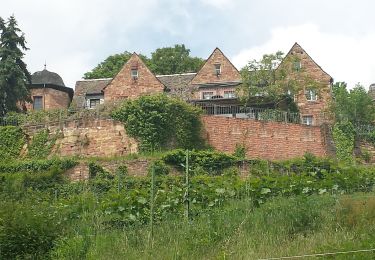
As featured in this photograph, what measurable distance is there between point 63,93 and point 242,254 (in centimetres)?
4014

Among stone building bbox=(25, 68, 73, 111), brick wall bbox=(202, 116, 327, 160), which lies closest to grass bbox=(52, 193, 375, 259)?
brick wall bbox=(202, 116, 327, 160)

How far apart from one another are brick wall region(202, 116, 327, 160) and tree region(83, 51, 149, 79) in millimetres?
25973

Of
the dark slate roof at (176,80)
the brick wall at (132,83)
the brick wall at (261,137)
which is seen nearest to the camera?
the brick wall at (261,137)

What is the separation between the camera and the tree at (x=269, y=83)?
40.2 meters

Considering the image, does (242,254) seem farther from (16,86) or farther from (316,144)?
(16,86)

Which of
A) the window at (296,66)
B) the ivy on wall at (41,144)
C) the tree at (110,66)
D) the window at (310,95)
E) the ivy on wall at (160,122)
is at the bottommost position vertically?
the ivy on wall at (41,144)

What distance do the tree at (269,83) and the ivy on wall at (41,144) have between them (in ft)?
37.9

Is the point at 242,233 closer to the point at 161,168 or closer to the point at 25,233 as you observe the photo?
the point at 25,233

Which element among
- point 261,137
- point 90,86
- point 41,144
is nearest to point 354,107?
point 261,137

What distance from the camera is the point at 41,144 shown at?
3459 cm

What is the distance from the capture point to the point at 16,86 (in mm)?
40750

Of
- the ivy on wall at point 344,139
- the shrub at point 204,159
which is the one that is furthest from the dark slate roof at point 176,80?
the shrub at point 204,159

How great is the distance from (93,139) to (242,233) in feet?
65.8

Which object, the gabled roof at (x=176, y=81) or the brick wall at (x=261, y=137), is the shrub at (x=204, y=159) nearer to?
the brick wall at (x=261, y=137)
